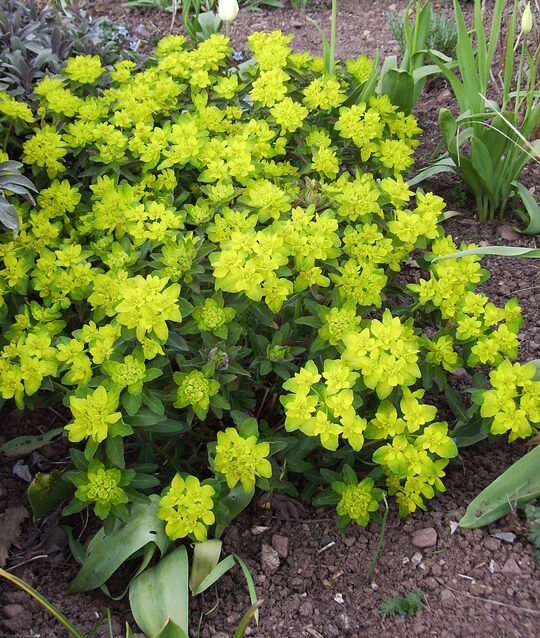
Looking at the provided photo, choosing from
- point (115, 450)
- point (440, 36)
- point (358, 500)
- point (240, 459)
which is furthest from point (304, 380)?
point (440, 36)

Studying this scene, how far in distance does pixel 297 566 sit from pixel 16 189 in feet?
4.41

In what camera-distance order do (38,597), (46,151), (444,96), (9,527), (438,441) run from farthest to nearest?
(444,96)
(46,151)
(9,527)
(438,441)
(38,597)

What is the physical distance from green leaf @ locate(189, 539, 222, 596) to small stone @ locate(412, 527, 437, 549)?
1.70ft

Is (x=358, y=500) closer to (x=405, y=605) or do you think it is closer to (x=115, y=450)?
(x=405, y=605)

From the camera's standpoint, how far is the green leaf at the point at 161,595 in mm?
1591

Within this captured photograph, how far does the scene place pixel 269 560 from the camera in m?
1.85

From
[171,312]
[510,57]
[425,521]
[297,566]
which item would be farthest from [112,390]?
[510,57]

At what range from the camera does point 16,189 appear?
2.04 m

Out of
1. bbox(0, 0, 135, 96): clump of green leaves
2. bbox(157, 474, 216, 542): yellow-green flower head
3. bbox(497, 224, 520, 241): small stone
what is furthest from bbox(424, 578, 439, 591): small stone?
bbox(0, 0, 135, 96): clump of green leaves

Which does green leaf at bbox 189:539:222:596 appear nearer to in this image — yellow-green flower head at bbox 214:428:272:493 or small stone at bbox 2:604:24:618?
yellow-green flower head at bbox 214:428:272:493

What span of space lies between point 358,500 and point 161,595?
0.54 metres

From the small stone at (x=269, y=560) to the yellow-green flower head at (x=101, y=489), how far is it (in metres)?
0.44

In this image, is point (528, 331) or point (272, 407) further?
point (528, 331)

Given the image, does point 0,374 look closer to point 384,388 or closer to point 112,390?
point 112,390
